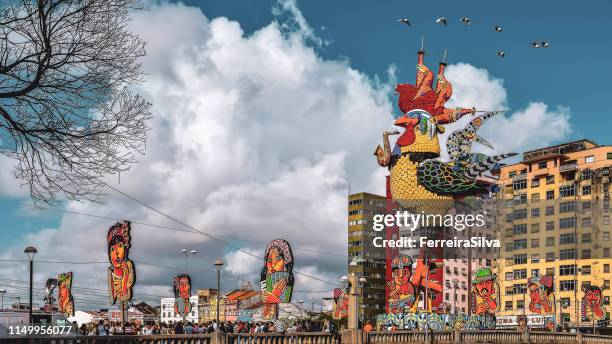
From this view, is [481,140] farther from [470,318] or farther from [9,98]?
[9,98]

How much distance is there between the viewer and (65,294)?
56.9m

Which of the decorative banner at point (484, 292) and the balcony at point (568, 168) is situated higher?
the balcony at point (568, 168)

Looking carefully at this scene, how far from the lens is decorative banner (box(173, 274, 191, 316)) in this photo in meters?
61.2

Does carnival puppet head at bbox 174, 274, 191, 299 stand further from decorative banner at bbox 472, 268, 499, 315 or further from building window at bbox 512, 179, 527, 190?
building window at bbox 512, 179, 527, 190

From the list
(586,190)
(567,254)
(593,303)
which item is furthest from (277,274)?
(586,190)

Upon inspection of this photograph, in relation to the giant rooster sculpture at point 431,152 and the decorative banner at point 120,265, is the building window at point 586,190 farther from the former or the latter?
the decorative banner at point 120,265

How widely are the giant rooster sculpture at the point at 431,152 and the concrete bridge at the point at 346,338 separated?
36310 mm

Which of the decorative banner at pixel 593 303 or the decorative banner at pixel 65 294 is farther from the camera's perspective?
the decorative banner at pixel 593 303

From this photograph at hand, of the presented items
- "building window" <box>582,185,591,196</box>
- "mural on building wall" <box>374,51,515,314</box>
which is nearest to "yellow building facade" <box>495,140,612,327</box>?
"building window" <box>582,185,591,196</box>

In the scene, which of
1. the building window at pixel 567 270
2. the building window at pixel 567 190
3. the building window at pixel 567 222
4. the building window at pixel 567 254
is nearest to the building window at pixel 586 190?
the building window at pixel 567 190

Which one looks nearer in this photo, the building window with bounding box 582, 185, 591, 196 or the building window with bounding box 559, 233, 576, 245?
the building window with bounding box 559, 233, 576, 245

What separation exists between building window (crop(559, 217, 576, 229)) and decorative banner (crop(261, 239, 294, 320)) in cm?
8497

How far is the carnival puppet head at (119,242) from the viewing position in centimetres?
3966

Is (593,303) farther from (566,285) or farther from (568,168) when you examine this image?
(568,168)
